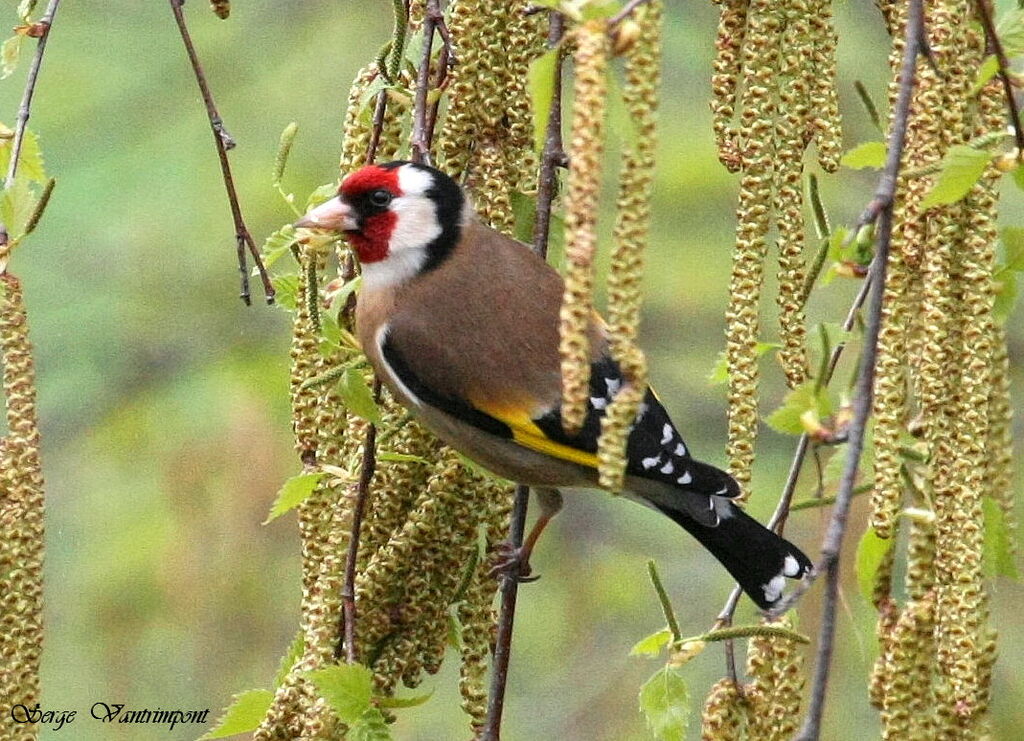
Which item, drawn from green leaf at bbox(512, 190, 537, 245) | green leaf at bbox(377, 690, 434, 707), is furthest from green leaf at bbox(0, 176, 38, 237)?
green leaf at bbox(377, 690, 434, 707)

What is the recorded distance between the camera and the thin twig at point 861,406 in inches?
61.1

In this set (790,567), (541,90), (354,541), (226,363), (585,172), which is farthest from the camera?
(226,363)

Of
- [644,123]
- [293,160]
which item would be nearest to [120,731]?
[293,160]

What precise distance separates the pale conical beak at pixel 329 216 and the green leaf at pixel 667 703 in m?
0.91

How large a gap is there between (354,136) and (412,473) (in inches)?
21.1

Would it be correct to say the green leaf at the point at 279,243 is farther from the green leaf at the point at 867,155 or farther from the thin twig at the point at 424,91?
the green leaf at the point at 867,155

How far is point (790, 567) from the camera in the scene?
292 cm

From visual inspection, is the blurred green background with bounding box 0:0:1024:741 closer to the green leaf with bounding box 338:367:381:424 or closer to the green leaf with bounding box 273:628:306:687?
the green leaf with bounding box 273:628:306:687

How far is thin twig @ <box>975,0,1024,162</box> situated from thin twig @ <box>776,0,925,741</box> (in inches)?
4.1

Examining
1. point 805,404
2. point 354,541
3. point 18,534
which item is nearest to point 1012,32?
point 805,404

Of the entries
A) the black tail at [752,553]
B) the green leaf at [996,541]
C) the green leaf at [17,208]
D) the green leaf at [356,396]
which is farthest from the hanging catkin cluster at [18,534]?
the green leaf at [996,541]

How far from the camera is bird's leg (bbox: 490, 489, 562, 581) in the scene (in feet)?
8.64

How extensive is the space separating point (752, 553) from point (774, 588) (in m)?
0.08

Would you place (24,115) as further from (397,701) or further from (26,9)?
(397,701)
